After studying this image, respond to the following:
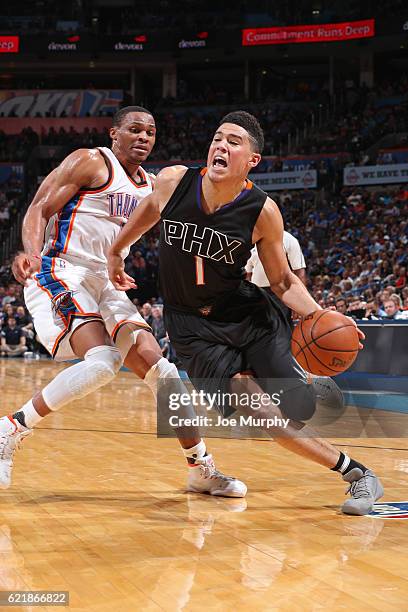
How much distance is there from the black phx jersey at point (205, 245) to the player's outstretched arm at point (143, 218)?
0.16 feet

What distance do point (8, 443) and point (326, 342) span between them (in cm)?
162

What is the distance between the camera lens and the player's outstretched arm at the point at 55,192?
413 centimetres

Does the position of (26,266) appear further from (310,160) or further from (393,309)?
(310,160)

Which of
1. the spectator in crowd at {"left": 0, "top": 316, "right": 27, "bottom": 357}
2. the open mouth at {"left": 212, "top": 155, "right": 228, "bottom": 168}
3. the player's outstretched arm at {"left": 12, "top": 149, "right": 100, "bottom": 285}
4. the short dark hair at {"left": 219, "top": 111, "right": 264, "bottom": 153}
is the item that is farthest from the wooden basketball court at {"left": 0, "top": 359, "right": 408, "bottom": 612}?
the spectator in crowd at {"left": 0, "top": 316, "right": 27, "bottom": 357}

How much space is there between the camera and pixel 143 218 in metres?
3.86

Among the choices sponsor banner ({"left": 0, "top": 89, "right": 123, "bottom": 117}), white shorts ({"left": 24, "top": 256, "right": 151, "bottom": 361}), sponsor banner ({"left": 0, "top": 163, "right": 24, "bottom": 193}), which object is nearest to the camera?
white shorts ({"left": 24, "top": 256, "right": 151, "bottom": 361})

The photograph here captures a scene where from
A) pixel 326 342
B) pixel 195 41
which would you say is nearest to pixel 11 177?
pixel 195 41

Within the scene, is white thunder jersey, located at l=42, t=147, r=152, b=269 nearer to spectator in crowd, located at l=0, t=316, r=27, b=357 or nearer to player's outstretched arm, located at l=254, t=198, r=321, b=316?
player's outstretched arm, located at l=254, t=198, r=321, b=316

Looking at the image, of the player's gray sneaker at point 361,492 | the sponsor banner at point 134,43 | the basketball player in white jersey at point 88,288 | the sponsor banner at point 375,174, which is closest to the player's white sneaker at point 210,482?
the basketball player in white jersey at point 88,288

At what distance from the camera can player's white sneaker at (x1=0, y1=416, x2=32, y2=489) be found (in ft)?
12.7

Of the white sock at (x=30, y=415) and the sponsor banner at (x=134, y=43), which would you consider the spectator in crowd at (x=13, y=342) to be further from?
the white sock at (x=30, y=415)

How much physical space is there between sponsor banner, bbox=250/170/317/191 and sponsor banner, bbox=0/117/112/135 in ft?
26.1

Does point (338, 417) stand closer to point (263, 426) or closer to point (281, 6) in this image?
point (263, 426)

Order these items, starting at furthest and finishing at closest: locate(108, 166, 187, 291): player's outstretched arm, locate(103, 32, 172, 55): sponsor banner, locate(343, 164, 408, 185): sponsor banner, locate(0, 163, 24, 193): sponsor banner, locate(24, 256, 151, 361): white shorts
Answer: locate(103, 32, 172, 55): sponsor banner < locate(0, 163, 24, 193): sponsor banner < locate(343, 164, 408, 185): sponsor banner < locate(24, 256, 151, 361): white shorts < locate(108, 166, 187, 291): player's outstretched arm
